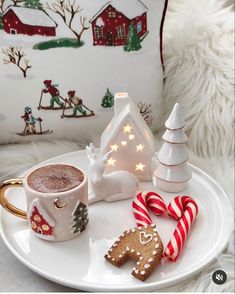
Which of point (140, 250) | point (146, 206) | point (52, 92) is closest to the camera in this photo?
point (140, 250)

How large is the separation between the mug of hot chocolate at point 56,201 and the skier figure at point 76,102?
0.20 m

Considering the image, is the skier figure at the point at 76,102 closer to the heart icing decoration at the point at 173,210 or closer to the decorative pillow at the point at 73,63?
the decorative pillow at the point at 73,63

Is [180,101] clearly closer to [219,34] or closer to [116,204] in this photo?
[219,34]

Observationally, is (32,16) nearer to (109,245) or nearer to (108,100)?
(108,100)

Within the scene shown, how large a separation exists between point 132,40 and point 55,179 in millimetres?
307

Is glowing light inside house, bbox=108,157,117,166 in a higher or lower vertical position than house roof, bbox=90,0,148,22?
lower

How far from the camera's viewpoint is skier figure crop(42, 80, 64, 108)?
87cm

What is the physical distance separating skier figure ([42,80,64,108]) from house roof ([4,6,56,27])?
0.10 meters

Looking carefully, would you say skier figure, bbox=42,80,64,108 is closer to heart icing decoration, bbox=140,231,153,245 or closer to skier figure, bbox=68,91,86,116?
skier figure, bbox=68,91,86,116

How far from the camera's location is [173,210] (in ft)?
2.43

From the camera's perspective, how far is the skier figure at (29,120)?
89 centimetres

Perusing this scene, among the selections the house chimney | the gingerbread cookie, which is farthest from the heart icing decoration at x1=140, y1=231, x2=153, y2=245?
the house chimney

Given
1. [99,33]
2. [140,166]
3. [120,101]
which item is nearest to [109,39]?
[99,33]

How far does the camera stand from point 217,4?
0.92 metres
